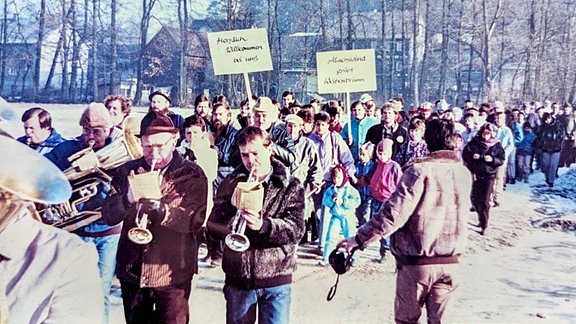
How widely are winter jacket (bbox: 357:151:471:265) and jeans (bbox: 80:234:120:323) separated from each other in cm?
97

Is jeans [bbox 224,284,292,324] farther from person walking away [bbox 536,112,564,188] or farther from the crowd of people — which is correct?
person walking away [bbox 536,112,564,188]

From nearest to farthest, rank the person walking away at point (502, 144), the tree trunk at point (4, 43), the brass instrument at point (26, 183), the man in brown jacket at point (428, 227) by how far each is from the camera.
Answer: the brass instrument at point (26, 183), the man in brown jacket at point (428, 227), the tree trunk at point (4, 43), the person walking away at point (502, 144)

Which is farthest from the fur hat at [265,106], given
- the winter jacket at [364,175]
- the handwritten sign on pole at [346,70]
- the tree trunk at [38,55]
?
the tree trunk at [38,55]

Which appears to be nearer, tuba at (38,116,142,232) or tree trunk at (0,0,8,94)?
tuba at (38,116,142,232)

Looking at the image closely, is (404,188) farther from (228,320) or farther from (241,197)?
(228,320)

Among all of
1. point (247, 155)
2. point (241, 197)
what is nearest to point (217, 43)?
point (247, 155)

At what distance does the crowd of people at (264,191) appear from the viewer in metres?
2.23

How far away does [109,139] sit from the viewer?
2.25 meters

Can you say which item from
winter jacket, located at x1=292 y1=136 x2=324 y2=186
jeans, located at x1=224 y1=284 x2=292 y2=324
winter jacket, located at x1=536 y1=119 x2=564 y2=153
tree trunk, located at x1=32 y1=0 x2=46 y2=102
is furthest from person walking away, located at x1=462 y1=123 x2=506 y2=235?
tree trunk, located at x1=32 y1=0 x2=46 y2=102

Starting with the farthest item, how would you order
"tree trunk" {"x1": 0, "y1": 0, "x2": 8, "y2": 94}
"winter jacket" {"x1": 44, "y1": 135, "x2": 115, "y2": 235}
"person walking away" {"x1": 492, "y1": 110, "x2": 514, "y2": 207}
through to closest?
1. "person walking away" {"x1": 492, "y1": 110, "x2": 514, "y2": 207}
2. "tree trunk" {"x1": 0, "y1": 0, "x2": 8, "y2": 94}
3. "winter jacket" {"x1": 44, "y1": 135, "x2": 115, "y2": 235}

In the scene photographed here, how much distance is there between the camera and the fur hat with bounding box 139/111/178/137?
88.9 inches

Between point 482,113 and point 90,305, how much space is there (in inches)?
69.8

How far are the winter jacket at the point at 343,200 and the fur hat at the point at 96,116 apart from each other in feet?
3.10

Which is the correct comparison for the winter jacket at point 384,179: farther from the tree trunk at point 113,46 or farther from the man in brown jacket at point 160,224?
the tree trunk at point 113,46
